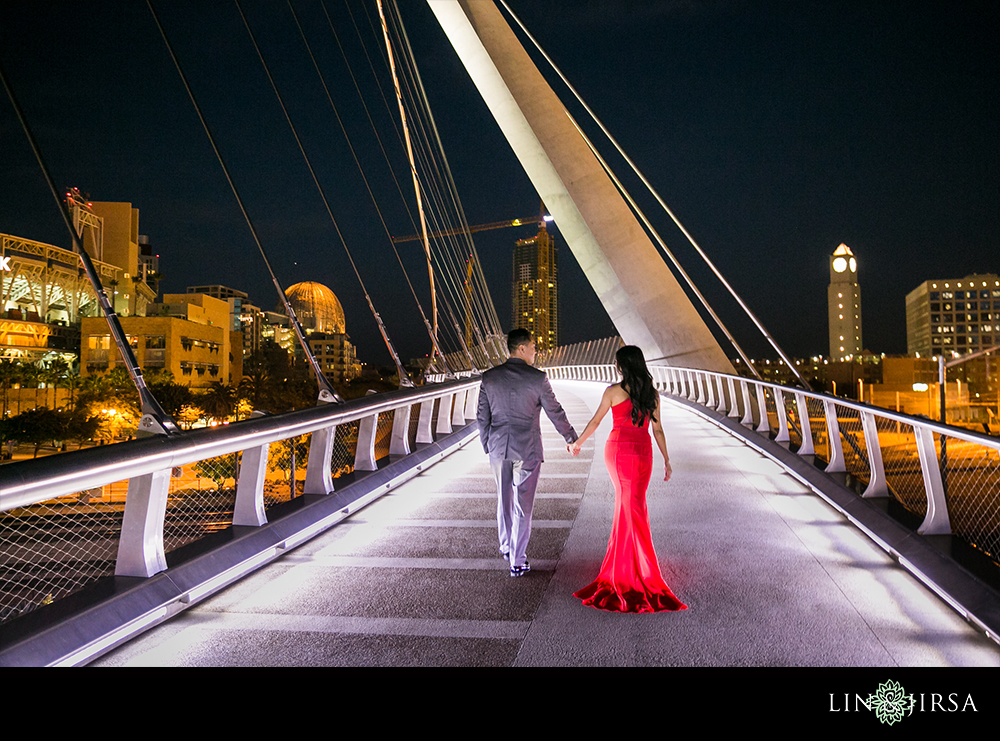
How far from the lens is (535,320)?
154m

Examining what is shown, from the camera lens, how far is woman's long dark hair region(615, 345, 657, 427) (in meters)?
4.97

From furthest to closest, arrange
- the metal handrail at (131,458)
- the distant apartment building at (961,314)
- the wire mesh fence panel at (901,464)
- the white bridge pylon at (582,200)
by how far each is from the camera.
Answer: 1. the distant apartment building at (961,314)
2. the white bridge pylon at (582,200)
3. the wire mesh fence panel at (901,464)
4. the metal handrail at (131,458)

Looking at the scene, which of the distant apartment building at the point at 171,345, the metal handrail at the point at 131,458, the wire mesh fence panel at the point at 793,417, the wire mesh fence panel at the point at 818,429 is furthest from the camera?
the distant apartment building at the point at 171,345

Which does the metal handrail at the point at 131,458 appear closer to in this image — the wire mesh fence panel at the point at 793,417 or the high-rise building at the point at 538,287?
the wire mesh fence panel at the point at 793,417

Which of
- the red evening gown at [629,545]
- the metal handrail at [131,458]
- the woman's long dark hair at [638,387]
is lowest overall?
the red evening gown at [629,545]

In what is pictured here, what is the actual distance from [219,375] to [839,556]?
11687 cm

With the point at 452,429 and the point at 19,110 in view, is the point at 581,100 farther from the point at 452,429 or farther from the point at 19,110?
the point at 19,110

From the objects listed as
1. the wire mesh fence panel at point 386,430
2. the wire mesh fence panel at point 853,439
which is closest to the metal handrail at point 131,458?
the wire mesh fence panel at point 853,439

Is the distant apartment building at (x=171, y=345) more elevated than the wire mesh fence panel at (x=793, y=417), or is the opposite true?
the distant apartment building at (x=171, y=345)

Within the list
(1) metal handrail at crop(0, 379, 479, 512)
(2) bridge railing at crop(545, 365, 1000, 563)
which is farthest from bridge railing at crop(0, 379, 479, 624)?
(2) bridge railing at crop(545, 365, 1000, 563)

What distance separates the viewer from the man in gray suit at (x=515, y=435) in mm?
5156

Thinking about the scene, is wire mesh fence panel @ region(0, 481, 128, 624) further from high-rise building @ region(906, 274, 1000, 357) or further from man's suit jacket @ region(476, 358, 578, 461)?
high-rise building @ region(906, 274, 1000, 357)

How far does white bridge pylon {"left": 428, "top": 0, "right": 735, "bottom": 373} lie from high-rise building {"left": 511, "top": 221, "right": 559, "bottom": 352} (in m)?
124
